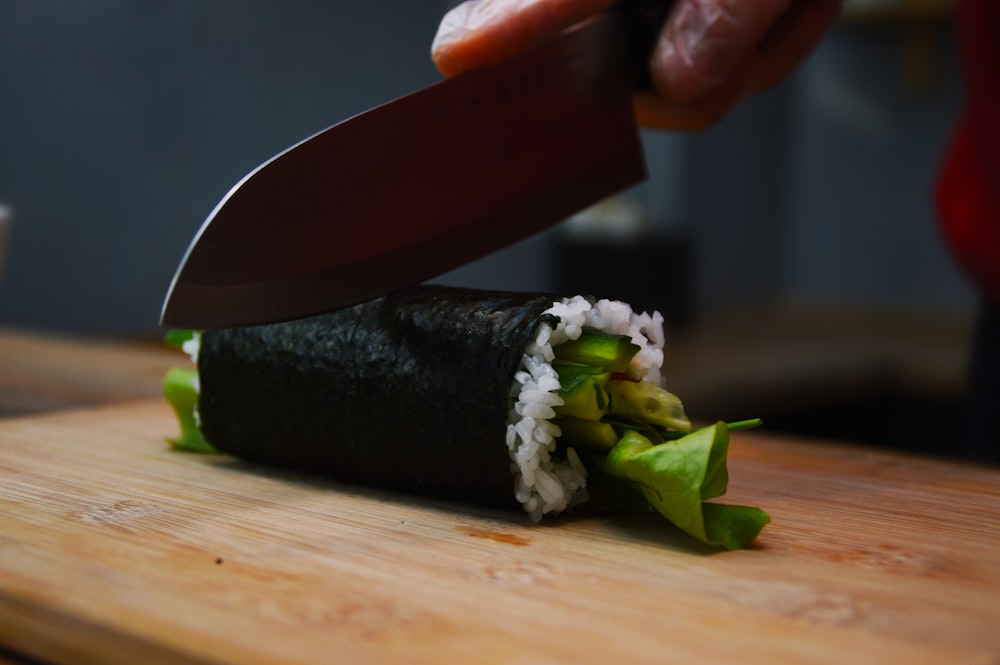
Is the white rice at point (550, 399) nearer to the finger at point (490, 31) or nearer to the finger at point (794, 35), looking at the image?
the finger at point (490, 31)

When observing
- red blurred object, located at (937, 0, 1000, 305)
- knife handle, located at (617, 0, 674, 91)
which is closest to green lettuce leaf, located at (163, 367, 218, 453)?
knife handle, located at (617, 0, 674, 91)

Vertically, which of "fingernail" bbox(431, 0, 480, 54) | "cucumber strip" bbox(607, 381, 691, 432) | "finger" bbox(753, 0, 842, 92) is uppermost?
"finger" bbox(753, 0, 842, 92)

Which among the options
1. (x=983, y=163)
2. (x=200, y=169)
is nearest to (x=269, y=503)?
(x=983, y=163)

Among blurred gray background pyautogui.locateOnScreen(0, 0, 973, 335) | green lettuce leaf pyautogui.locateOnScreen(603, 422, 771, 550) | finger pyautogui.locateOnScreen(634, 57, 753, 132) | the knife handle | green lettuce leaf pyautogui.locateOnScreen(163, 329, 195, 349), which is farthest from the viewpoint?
blurred gray background pyautogui.locateOnScreen(0, 0, 973, 335)

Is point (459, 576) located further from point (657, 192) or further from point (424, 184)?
point (657, 192)

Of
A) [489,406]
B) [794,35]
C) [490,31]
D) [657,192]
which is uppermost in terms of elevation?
[657,192]

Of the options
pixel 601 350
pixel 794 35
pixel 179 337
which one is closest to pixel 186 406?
pixel 179 337

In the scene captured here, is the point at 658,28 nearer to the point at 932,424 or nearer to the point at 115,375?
the point at 115,375

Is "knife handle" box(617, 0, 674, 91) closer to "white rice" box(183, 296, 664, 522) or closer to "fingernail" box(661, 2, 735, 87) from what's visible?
"fingernail" box(661, 2, 735, 87)
